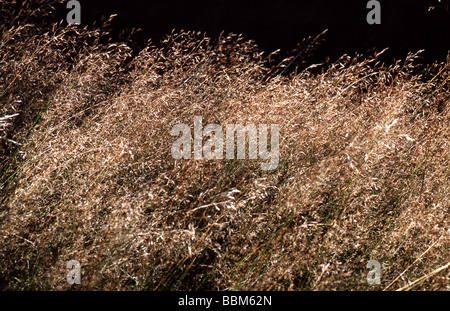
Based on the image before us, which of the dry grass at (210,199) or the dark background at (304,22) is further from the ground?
the dark background at (304,22)

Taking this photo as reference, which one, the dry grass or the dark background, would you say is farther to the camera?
the dark background

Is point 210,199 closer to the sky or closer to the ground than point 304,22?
closer to the ground

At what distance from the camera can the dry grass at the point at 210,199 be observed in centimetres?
151

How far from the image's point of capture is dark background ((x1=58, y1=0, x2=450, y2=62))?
4555 millimetres

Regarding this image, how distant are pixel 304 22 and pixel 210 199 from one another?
3.70 meters

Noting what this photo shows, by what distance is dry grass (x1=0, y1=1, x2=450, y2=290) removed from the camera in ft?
4.94

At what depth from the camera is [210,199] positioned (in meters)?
1.90

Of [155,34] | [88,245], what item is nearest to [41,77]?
[88,245]

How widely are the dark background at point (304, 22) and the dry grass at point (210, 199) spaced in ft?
→ 7.17

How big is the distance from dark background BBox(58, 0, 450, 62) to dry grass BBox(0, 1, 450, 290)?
7.17ft

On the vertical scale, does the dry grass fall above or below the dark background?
below

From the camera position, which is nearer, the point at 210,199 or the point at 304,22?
the point at 210,199

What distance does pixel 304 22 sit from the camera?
15.5ft
